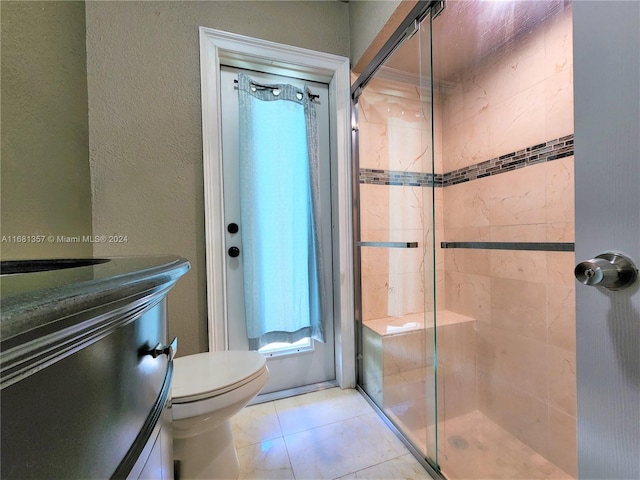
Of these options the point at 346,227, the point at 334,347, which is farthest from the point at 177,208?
the point at 334,347

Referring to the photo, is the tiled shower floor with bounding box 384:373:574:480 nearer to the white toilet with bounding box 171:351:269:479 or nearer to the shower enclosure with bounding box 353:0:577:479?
the shower enclosure with bounding box 353:0:577:479

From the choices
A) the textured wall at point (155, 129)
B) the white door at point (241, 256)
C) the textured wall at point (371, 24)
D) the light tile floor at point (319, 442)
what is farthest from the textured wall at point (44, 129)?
the textured wall at point (371, 24)

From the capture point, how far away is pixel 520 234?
1.33 metres

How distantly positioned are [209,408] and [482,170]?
1775mm

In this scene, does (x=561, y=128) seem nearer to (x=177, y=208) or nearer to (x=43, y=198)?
(x=177, y=208)

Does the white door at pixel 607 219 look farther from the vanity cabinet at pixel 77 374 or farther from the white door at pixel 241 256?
the white door at pixel 241 256

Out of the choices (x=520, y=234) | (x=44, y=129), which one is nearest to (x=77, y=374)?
(x=44, y=129)

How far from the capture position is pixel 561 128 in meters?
1.20

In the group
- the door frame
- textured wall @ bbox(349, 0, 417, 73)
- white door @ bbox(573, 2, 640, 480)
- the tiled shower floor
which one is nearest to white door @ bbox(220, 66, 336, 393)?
the door frame

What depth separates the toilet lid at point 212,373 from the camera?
922 millimetres

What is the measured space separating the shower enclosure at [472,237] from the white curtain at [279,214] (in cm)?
31

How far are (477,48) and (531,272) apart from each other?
1205mm

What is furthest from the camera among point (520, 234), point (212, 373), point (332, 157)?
point (332, 157)

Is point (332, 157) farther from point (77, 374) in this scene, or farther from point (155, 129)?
point (77, 374)
